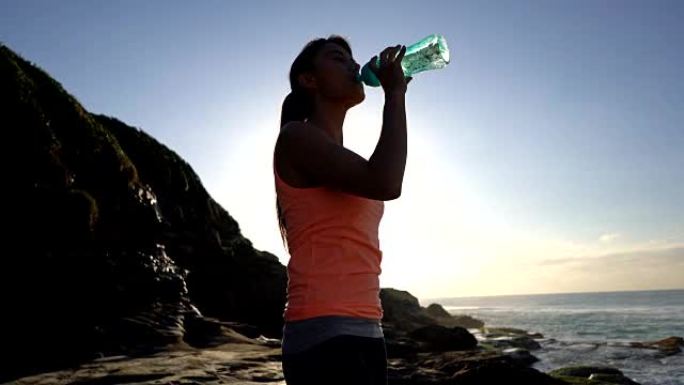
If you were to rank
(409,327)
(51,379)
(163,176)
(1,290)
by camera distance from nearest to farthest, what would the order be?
(51,379) → (1,290) → (163,176) → (409,327)

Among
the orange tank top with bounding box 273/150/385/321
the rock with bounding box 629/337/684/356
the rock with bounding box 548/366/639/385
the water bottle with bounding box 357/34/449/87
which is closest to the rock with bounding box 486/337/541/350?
the rock with bounding box 629/337/684/356

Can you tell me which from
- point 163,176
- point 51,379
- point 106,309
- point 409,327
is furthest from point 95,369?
point 409,327

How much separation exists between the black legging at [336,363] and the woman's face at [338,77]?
124cm

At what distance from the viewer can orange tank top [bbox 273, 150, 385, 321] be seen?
6.95 ft

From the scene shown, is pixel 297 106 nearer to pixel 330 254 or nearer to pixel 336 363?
pixel 330 254

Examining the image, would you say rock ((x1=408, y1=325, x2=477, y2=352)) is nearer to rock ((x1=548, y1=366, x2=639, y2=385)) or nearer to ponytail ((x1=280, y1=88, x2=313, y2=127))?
rock ((x1=548, y1=366, x2=639, y2=385))

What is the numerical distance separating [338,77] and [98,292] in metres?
11.6

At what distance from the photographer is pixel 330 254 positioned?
218cm

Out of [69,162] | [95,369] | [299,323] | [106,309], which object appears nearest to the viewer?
[299,323]

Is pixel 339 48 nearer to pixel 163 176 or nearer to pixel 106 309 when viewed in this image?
pixel 106 309

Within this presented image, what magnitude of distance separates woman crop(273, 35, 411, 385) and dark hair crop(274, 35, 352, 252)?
1.54 ft

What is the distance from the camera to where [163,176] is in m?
20.8

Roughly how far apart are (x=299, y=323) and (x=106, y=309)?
11673 mm

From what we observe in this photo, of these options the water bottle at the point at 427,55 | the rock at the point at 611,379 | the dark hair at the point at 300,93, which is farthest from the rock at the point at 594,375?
the dark hair at the point at 300,93
